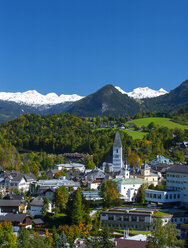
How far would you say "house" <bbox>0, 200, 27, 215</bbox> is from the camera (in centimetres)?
5138

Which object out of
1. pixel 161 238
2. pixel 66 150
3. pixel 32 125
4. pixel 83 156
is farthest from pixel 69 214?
pixel 32 125

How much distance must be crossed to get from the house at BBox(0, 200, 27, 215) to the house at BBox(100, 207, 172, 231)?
11655 mm

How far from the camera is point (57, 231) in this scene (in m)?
41.1

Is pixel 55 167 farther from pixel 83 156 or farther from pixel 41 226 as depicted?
pixel 41 226

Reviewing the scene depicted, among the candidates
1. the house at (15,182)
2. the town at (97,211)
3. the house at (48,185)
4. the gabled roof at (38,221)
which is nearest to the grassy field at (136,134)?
the town at (97,211)

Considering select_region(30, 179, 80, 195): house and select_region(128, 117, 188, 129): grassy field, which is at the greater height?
select_region(128, 117, 188, 129): grassy field

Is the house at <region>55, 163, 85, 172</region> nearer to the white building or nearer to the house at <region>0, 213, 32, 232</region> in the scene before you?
the white building

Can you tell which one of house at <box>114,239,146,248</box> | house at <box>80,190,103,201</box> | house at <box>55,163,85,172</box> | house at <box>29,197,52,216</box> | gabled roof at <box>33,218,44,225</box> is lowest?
house at <box>114,239,146,248</box>

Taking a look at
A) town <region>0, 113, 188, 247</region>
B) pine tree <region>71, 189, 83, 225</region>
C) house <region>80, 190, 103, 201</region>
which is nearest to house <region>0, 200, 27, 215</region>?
town <region>0, 113, 188, 247</region>

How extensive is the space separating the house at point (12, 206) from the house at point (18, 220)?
395 cm

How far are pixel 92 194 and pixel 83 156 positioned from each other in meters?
52.3

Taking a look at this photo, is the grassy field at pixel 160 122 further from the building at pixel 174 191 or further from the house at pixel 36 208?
the house at pixel 36 208

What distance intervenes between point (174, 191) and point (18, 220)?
773 inches

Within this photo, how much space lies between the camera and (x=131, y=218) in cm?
4462
